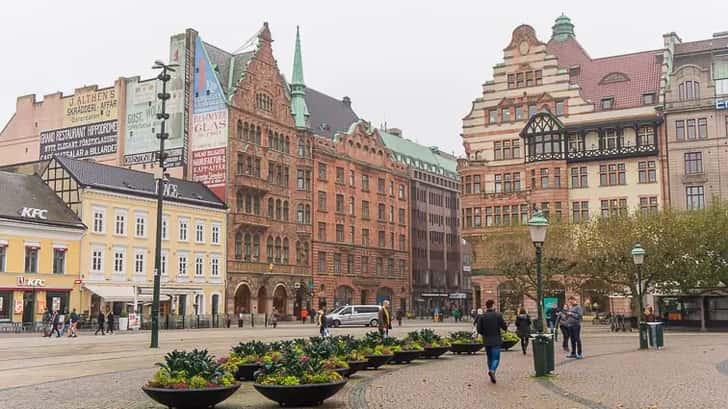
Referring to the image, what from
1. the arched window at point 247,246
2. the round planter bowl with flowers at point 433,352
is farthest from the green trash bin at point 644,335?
the arched window at point 247,246

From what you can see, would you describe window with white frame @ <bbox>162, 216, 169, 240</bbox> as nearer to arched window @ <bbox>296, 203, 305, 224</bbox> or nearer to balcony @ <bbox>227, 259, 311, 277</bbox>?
balcony @ <bbox>227, 259, 311, 277</bbox>

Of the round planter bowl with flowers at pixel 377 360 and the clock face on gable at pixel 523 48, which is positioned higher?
the clock face on gable at pixel 523 48

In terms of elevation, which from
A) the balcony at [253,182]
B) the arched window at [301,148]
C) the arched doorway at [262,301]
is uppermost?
the arched window at [301,148]

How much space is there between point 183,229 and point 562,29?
142ft

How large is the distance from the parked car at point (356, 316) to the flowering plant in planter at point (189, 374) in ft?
152

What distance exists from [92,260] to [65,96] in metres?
23.7

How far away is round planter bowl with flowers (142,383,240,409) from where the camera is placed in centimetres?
1274

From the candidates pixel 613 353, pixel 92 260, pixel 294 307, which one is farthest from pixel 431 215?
pixel 613 353

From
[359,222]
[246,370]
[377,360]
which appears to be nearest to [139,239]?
[359,222]

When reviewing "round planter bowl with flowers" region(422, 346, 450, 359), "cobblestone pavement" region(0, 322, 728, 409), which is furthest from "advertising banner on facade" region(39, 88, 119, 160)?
"round planter bowl with flowers" region(422, 346, 450, 359)

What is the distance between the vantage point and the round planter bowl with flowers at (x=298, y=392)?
13.3 m

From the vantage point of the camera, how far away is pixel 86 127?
7281 centimetres

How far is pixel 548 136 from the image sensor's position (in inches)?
2741

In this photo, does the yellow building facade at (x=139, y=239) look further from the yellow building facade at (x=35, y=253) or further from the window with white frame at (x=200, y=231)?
the yellow building facade at (x=35, y=253)
